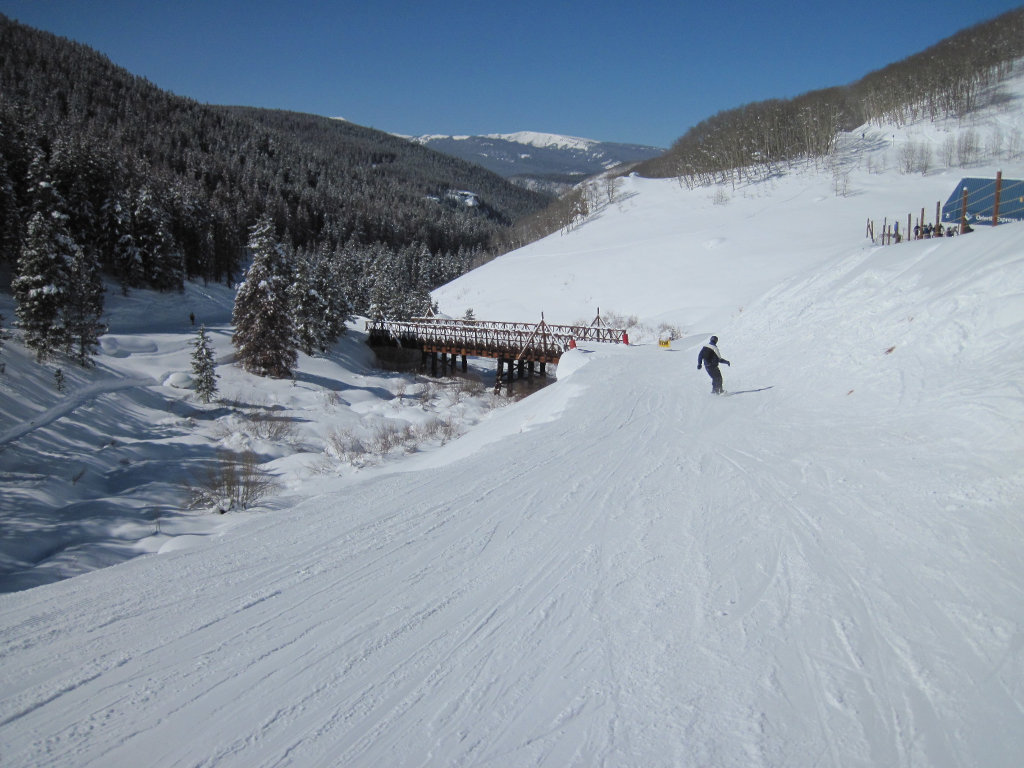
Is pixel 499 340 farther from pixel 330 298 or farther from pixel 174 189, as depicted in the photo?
pixel 174 189

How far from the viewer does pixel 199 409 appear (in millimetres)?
21812

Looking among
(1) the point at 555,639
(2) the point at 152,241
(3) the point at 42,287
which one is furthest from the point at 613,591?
(2) the point at 152,241

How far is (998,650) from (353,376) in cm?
3252

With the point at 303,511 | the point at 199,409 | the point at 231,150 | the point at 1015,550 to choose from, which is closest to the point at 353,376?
the point at 199,409

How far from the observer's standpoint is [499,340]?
104 ft

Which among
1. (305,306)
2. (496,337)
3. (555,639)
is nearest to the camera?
(555,639)

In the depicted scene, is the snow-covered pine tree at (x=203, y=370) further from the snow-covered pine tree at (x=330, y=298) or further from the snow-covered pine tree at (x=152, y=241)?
the snow-covered pine tree at (x=152, y=241)

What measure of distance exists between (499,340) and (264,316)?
42.0 feet

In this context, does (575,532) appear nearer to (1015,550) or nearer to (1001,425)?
(1015,550)

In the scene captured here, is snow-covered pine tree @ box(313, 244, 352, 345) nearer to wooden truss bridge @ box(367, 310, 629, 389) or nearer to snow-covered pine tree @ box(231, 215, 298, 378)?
wooden truss bridge @ box(367, 310, 629, 389)

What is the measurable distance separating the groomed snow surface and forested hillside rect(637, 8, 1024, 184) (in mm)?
89134

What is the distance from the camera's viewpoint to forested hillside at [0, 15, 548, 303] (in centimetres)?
3894

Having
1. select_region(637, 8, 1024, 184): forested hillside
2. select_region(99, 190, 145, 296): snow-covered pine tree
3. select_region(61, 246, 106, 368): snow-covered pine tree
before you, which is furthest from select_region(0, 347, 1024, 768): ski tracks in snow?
select_region(637, 8, 1024, 184): forested hillside

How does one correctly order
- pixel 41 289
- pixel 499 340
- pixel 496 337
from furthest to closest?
pixel 496 337
pixel 499 340
pixel 41 289
